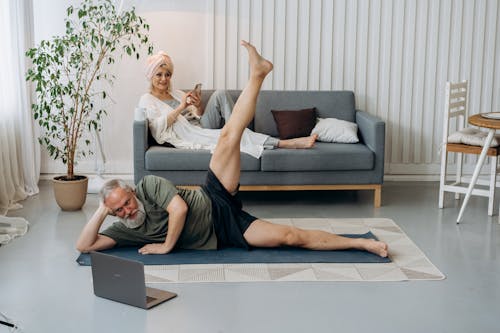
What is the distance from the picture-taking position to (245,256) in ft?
13.8

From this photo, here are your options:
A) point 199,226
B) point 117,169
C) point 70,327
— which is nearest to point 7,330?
point 70,327

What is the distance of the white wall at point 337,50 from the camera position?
6.23m

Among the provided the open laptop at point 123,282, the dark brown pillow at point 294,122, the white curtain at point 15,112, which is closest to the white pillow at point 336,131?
the dark brown pillow at point 294,122

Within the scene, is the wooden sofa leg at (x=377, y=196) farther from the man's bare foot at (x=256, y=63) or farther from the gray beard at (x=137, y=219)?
the gray beard at (x=137, y=219)

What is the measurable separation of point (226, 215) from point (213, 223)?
0.10m

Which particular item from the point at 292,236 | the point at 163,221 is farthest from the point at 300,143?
the point at 163,221

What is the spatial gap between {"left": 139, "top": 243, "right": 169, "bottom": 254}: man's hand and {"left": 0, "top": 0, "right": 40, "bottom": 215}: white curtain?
144 centimetres

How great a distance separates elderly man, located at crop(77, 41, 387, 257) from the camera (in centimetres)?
407

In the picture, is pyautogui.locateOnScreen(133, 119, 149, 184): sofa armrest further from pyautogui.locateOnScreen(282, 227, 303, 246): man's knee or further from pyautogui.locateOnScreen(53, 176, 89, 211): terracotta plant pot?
pyautogui.locateOnScreen(282, 227, 303, 246): man's knee

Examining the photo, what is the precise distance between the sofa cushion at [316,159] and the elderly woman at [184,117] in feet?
0.30

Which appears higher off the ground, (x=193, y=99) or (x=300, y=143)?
(x=193, y=99)

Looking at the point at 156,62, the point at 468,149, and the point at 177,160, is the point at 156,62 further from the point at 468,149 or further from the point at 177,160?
the point at 468,149

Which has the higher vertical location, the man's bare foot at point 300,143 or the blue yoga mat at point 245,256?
the man's bare foot at point 300,143

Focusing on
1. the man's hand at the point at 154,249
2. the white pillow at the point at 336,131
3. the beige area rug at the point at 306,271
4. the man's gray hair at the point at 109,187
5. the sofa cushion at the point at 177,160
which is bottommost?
the beige area rug at the point at 306,271
